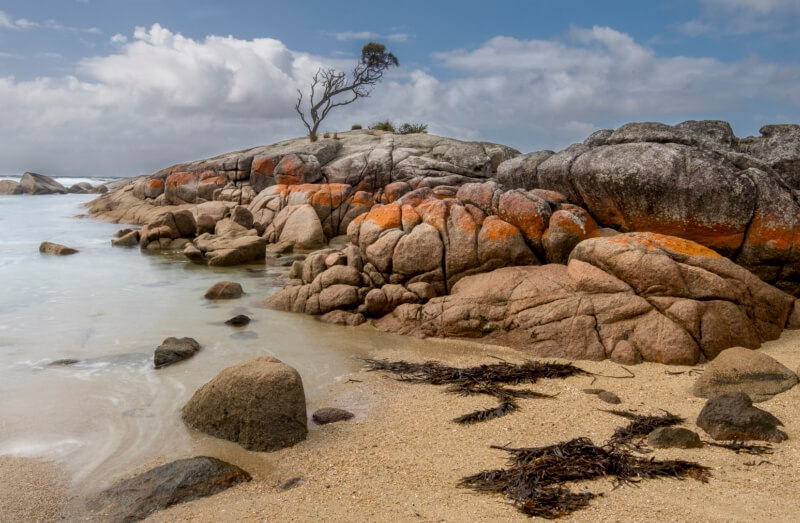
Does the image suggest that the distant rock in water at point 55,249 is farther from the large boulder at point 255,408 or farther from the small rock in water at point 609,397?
the small rock in water at point 609,397

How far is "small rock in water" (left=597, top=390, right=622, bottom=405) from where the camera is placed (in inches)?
279

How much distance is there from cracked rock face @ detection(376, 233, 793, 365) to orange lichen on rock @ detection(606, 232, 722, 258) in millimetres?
18

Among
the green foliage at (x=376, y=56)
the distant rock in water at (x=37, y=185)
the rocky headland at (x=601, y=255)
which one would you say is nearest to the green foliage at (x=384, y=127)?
the green foliage at (x=376, y=56)

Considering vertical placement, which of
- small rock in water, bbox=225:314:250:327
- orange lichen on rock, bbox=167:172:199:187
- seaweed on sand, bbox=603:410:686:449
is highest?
orange lichen on rock, bbox=167:172:199:187

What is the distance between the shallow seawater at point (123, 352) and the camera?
646cm

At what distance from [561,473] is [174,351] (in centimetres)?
700

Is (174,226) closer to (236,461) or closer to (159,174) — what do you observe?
(159,174)

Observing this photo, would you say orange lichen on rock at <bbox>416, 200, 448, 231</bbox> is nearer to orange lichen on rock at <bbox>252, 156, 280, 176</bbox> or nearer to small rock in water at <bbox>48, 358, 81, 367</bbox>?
small rock in water at <bbox>48, 358, 81, 367</bbox>

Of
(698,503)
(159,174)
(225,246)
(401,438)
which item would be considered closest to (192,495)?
(401,438)

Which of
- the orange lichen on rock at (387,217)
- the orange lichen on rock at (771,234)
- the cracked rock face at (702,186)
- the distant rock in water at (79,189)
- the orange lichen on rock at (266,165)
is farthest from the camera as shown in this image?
the distant rock in water at (79,189)

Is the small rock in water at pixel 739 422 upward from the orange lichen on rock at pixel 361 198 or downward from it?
downward

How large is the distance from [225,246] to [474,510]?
17943 millimetres

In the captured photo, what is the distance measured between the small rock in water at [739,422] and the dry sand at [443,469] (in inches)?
5.1

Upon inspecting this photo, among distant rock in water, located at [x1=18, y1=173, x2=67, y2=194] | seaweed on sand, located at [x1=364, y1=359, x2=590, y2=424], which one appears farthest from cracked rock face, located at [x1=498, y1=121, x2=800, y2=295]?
distant rock in water, located at [x1=18, y1=173, x2=67, y2=194]
